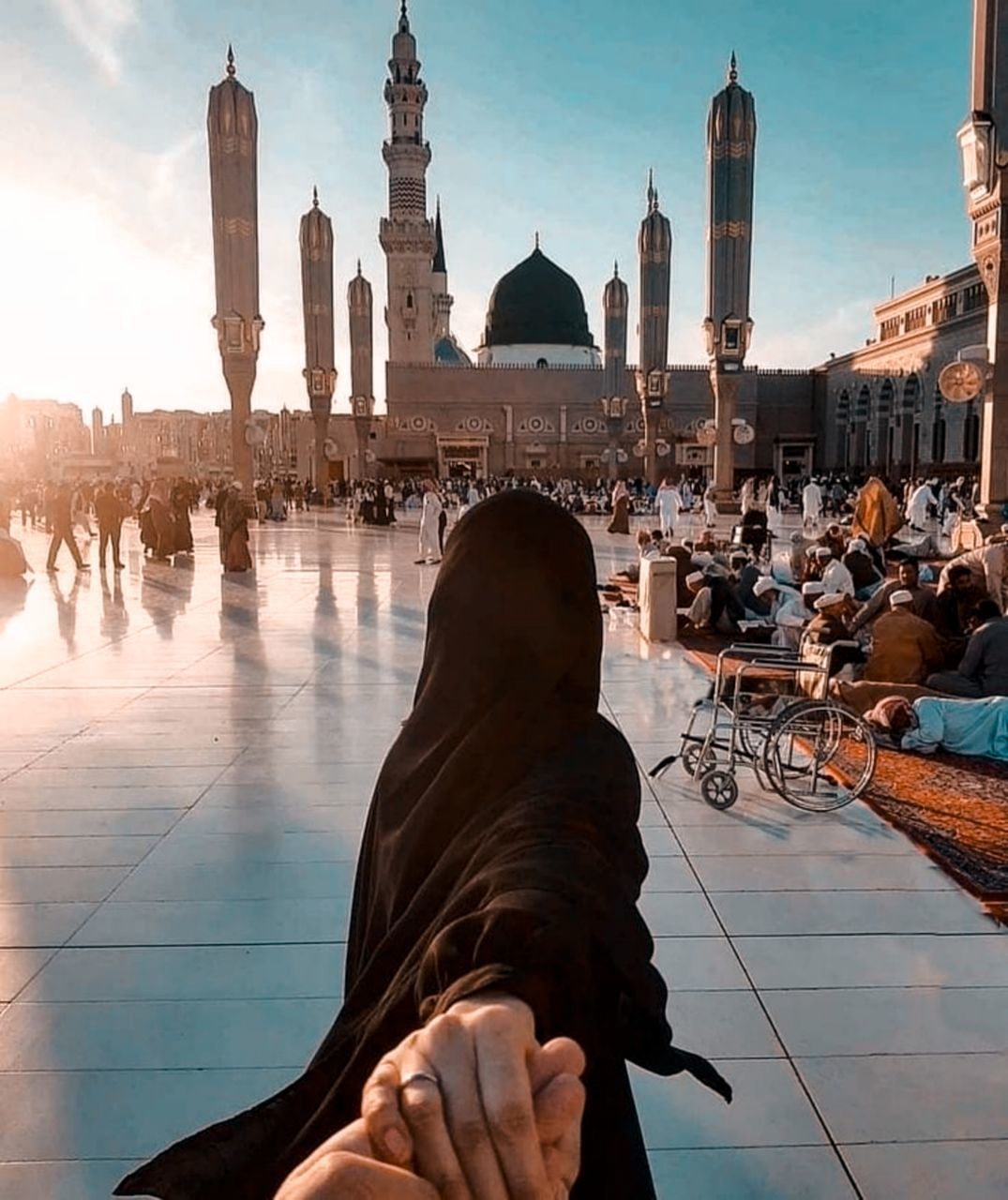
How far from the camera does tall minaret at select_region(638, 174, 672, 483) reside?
32.2 meters

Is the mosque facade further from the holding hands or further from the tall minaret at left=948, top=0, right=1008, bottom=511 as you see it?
the holding hands

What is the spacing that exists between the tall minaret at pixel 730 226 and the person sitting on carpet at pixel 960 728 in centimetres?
2038

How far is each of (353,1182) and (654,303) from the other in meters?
33.3

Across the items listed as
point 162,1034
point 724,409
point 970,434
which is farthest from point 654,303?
point 162,1034

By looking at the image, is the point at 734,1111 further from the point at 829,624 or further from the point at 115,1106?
the point at 829,624

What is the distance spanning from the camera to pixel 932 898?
3.71 m

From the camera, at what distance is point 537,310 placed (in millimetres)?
59656

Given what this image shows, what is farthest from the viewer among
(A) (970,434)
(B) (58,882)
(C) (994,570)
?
(A) (970,434)

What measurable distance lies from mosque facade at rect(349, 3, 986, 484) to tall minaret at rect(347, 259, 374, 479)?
0.21ft

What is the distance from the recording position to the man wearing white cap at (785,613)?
26.1ft

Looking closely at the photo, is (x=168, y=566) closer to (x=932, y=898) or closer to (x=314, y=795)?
(x=314, y=795)

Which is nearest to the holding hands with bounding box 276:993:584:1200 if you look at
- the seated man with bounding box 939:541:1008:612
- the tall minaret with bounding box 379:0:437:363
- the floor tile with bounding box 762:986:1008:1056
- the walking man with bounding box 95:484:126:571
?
the floor tile with bounding box 762:986:1008:1056

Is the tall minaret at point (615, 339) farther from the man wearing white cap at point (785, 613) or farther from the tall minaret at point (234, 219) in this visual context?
the man wearing white cap at point (785, 613)

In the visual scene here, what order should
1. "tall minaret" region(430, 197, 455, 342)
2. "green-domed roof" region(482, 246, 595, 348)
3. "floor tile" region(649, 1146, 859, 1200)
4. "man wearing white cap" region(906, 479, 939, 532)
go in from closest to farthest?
1. "floor tile" region(649, 1146, 859, 1200)
2. "man wearing white cap" region(906, 479, 939, 532)
3. "green-domed roof" region(482, 246, 595, 348)
4. "tall minaret" region(430, 197, 455, 342)
